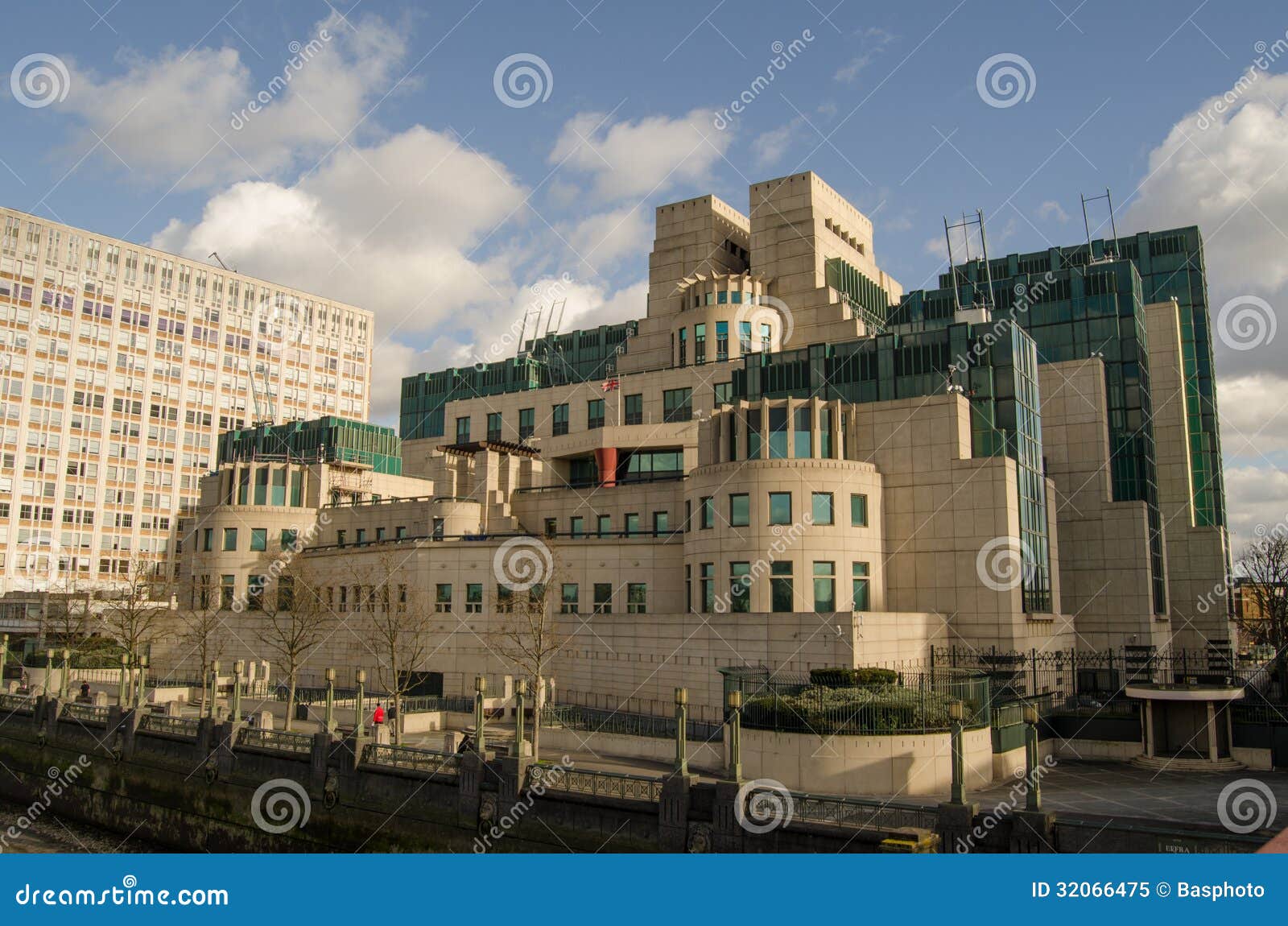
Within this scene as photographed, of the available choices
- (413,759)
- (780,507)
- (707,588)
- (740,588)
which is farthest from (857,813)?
(707,588)

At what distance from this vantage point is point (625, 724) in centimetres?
4206

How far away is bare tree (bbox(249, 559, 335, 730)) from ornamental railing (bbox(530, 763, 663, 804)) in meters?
29.7

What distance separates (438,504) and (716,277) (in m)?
29.2

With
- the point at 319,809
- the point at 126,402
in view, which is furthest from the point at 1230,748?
the point at 126,402

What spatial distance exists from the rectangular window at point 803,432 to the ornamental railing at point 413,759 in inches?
899

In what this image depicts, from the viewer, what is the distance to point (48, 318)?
10981 centimetres

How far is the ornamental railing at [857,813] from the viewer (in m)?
23.7

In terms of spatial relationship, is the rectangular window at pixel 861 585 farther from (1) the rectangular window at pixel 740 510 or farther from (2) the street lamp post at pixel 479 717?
(2) the street lamp post at pixel 479 717

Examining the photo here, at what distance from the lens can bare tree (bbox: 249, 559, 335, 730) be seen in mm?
60344

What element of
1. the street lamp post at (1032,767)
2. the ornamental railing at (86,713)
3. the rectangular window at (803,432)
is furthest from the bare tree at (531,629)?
the street lamp post at (1032,767)

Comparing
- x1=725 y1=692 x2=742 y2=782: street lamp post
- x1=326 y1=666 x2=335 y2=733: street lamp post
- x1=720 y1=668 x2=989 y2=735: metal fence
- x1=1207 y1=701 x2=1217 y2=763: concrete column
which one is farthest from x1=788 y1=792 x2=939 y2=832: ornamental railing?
x1=1207 y1=701 x2=1217 y2=763: concrete column

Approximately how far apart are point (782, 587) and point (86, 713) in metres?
35.1

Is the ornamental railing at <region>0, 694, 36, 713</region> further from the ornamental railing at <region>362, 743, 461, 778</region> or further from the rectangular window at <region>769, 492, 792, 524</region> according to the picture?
the rectangular window at <region>769, 492, 792, 524</region>

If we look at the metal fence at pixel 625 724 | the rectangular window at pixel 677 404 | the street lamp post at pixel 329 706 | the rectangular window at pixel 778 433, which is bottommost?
the metal fence at pixel 625 724
